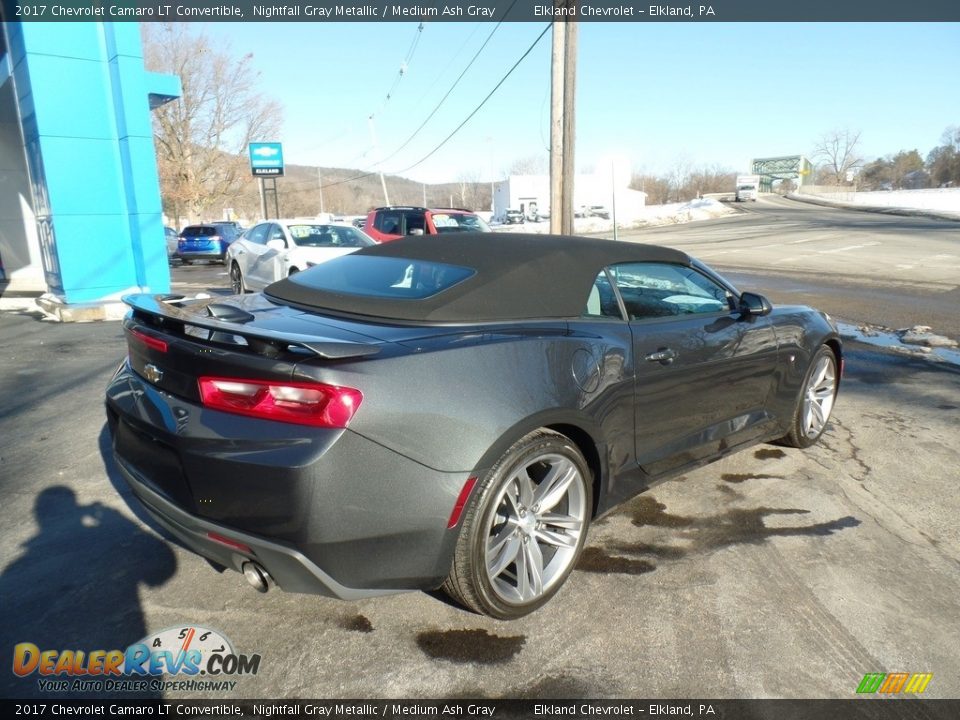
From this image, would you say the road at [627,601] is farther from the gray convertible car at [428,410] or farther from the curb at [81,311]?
the curb at [81,311]

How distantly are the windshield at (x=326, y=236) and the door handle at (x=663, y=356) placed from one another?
9935 mm

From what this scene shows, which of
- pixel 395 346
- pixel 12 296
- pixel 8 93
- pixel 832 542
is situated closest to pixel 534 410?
pixel 395 346

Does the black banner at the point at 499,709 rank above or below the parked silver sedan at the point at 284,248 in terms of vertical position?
below

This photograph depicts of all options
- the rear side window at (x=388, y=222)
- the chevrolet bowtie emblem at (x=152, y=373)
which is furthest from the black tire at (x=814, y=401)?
the rear side window at (x=388, y=222)

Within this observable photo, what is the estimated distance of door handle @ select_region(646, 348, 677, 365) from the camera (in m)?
3.10

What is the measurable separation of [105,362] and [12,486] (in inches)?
134

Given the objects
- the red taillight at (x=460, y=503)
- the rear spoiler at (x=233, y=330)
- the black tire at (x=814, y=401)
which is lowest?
the black tire at (x=814, y=401)

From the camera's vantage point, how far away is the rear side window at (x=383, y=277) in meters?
3.00

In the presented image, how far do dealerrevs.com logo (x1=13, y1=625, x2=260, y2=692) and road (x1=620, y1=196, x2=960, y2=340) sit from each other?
9385mm

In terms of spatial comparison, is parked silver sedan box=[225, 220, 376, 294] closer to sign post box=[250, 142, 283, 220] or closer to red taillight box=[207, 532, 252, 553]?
red taillight box=[207, 532, 252, 553]

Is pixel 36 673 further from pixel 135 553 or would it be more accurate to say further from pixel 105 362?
pixel 105 362

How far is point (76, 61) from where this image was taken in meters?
9.47

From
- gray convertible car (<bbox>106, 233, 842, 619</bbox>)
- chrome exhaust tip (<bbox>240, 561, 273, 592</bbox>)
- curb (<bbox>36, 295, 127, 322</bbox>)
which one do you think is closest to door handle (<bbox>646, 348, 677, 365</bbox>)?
gray convertible car (<bbox>106, 233, 842, 619</bbox>)

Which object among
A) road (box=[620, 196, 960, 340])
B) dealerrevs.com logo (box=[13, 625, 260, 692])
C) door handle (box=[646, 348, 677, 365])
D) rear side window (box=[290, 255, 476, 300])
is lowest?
road (box=[620, 196, 960, 340])
